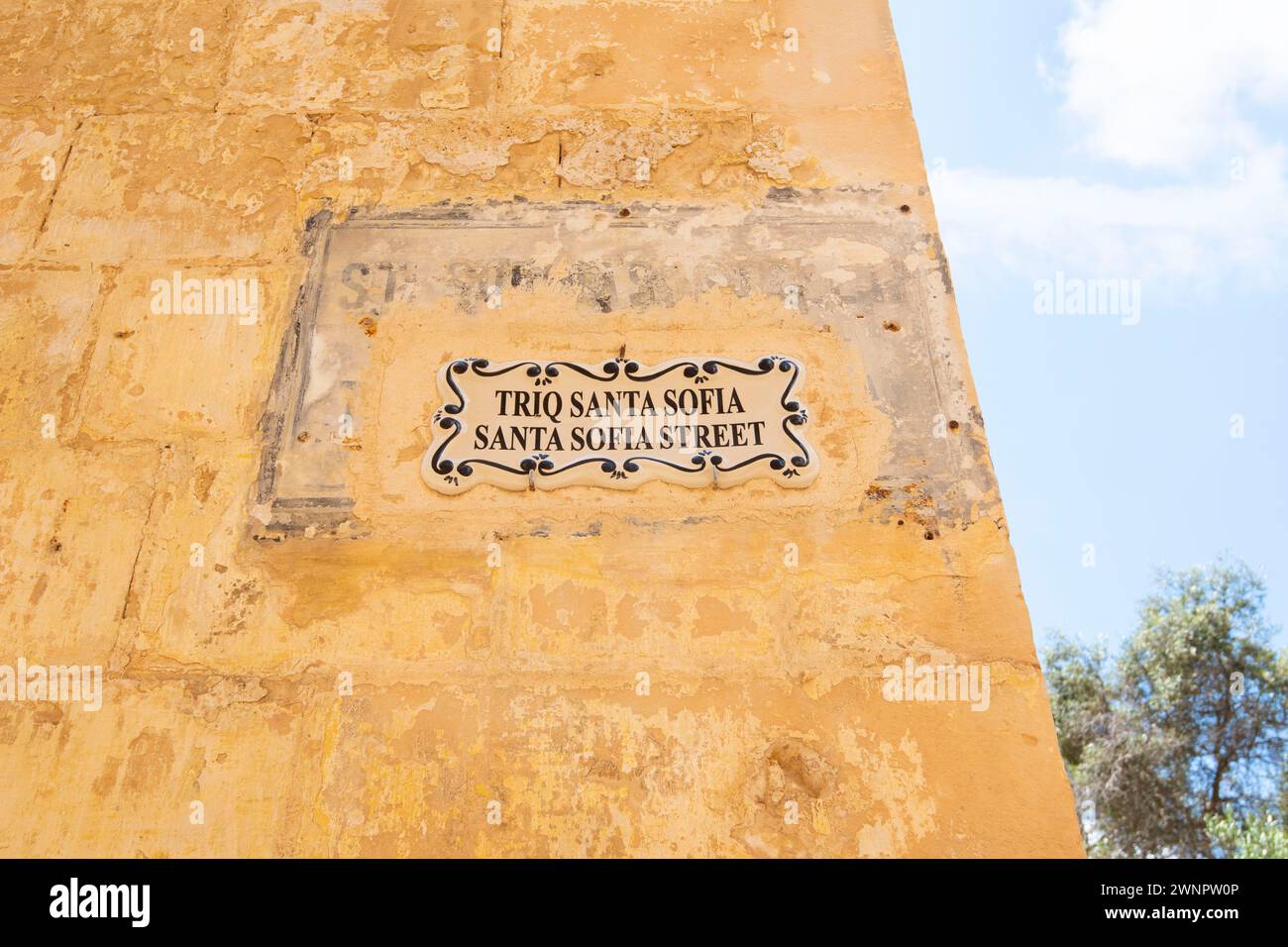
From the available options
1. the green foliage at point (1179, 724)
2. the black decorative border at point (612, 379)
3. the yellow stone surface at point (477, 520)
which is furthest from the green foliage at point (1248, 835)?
the black decorative border at point (612, 379)

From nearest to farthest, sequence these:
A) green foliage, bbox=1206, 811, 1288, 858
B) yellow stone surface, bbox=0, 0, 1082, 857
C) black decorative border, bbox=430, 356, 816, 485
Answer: yellow stone surface, bbox=0, 0, 1082, 857 < black decorative border, bbox=430, 356, 816, 485 < green foliage, bbox=1206, 811, 1288, 858

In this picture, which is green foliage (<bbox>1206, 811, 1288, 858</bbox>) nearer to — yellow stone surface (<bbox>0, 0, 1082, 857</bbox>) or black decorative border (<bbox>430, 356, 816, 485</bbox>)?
yellow stone surface (<bbox>0, 0, 1082, 857</bbox>)

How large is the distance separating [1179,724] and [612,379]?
34.6ft

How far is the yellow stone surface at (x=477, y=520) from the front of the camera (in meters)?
2.03

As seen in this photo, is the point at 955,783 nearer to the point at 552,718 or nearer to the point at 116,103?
the point at 552,718

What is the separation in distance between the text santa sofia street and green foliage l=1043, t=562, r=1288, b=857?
31.8 feet

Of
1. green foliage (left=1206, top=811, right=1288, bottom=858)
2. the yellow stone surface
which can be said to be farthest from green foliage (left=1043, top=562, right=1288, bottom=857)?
the yellow stone surface

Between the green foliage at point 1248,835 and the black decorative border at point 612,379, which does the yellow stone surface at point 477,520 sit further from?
the green foliage at point 1248,835

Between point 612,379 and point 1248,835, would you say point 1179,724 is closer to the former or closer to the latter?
point 1248,835

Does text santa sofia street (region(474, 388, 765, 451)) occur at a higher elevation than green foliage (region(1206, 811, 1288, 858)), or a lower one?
higher

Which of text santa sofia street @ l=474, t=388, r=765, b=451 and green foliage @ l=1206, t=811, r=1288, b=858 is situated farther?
green foliage @ l=1206, t=811, r=1288, b=858

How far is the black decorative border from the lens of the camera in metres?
2.32

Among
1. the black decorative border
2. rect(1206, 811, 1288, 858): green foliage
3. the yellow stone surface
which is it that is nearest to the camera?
the yellow stone surface
